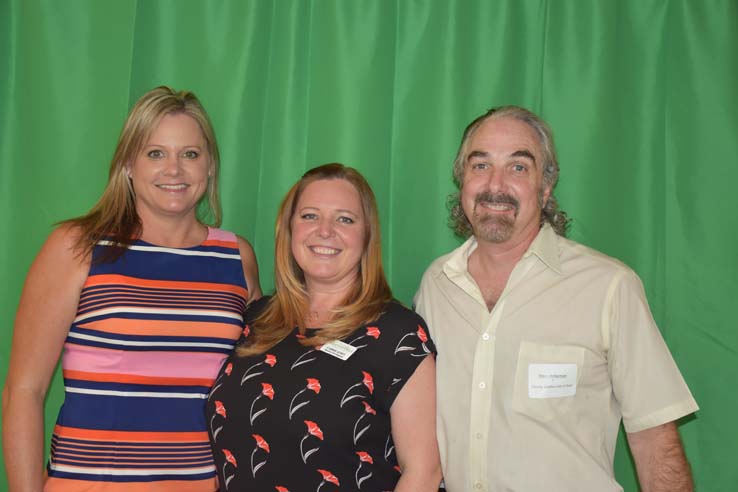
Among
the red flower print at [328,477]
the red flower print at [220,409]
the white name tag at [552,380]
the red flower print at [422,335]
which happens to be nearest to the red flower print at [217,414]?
the red flower print at [220,409]

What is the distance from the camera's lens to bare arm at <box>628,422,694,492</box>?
5.57 ft

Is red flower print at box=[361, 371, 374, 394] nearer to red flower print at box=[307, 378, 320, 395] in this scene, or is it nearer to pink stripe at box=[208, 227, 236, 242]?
red flower print at box=[307, 378, 320, 395]

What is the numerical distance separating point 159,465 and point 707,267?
6.06 ft

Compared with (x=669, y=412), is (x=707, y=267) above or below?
above

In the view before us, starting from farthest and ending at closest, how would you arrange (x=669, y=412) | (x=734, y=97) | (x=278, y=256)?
(x=734, y=97) < (x=278, y=256) < (x=669, y=412)

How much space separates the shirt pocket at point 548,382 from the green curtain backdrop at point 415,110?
2.20 feet

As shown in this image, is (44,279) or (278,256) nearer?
(44,279)

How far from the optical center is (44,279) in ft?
5.89

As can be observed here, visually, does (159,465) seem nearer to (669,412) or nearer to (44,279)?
(44,279)

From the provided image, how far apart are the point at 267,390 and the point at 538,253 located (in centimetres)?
83

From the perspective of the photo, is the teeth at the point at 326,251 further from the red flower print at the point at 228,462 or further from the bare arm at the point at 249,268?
the red flower print at the point at 228,462

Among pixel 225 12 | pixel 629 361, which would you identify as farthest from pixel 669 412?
pixel 225 12

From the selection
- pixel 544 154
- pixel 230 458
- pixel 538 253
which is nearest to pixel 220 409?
pixel 230 458

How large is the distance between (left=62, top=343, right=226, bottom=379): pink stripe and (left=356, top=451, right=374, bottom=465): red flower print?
0.51m
